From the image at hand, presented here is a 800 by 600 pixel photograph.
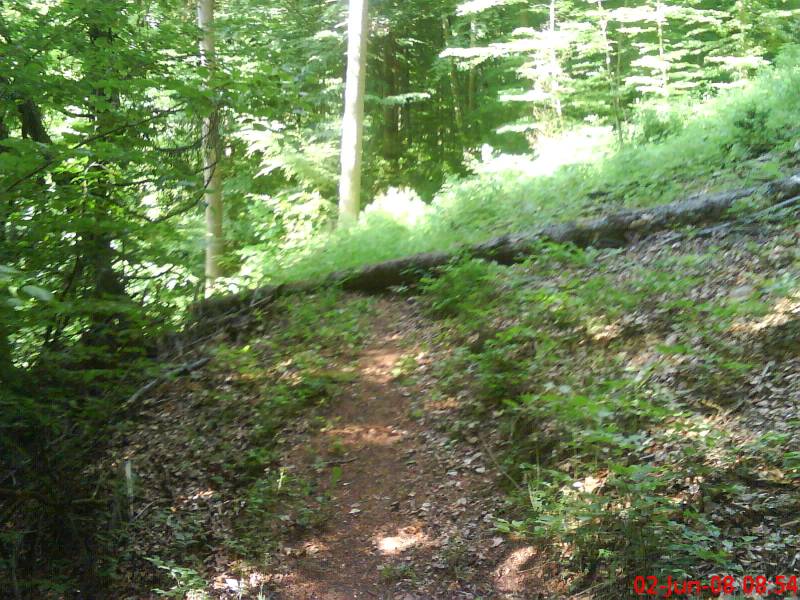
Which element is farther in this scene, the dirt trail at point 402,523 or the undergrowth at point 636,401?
the dirt trail at point 402,523

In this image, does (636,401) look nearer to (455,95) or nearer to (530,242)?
(530,242)

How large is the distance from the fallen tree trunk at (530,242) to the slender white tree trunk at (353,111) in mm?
3854

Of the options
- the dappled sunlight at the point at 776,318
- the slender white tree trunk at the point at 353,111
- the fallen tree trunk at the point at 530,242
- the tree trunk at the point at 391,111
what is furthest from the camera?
the tree trunk at the point at 391,111

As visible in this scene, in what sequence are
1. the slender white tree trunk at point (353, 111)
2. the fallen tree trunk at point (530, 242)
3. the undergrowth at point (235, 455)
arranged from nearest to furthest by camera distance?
1. the undergrowth at point (235, 455)
2. the fallen tree trunk at point (530, 242)
3. the slender white tree trunk at point (353, 111)

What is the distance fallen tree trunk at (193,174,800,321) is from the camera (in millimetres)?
8773

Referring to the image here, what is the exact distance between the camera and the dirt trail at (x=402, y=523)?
4.61 metres

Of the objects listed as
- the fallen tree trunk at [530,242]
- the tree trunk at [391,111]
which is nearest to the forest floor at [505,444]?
the fallen tree trunk at [530,242]

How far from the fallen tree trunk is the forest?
0.15 ft

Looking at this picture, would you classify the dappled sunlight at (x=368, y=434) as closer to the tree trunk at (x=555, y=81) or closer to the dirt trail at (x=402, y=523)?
the dirt trail at (x=402, y=523)

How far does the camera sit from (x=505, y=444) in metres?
5.71

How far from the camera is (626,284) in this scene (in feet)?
24.0
